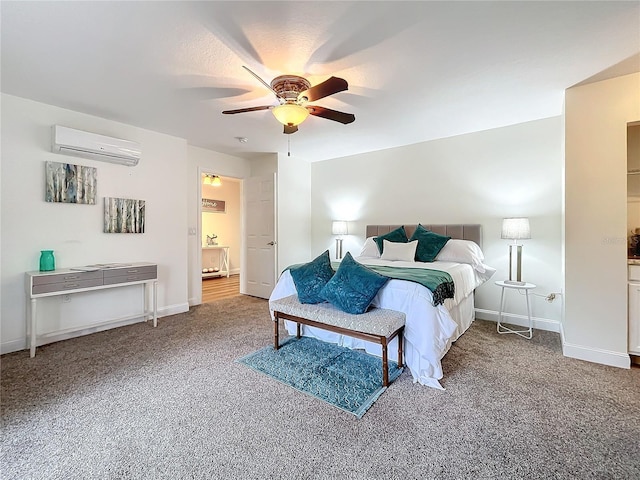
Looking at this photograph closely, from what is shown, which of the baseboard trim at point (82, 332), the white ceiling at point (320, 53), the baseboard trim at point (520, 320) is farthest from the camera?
the baseboard trim at point (520, 320)

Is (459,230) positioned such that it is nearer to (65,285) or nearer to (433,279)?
(433,279)

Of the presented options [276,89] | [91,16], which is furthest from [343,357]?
[91,16]

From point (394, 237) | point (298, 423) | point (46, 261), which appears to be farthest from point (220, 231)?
point (298, 423)

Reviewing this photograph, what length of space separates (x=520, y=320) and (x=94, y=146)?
18.6 ft

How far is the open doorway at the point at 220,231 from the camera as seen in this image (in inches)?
299

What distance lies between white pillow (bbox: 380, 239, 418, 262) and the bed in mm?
176

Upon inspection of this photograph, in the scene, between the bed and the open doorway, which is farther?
the open doorway

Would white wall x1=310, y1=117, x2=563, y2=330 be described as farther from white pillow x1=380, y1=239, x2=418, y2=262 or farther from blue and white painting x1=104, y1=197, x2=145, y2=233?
blue and white painting x1=104, y1=197, x2=145, y2=233

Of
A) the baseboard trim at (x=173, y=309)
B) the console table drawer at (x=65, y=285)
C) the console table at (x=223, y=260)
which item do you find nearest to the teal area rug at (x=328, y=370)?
the console table drawer at (x=65, y=285)

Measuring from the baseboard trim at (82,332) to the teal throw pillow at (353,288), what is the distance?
2.75m

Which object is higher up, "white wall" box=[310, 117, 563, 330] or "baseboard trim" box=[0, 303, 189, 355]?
"white wall" box=[310, 117, 563, 330]

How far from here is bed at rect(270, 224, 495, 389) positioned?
2.30 m

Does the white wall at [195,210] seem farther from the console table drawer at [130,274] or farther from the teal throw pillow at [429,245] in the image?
the teal throw pillow at [429,245]

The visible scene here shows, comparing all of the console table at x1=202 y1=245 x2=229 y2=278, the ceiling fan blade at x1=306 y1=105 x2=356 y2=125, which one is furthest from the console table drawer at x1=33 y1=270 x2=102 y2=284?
the console table at x1=202 y1=245 x2=229 y2=278
